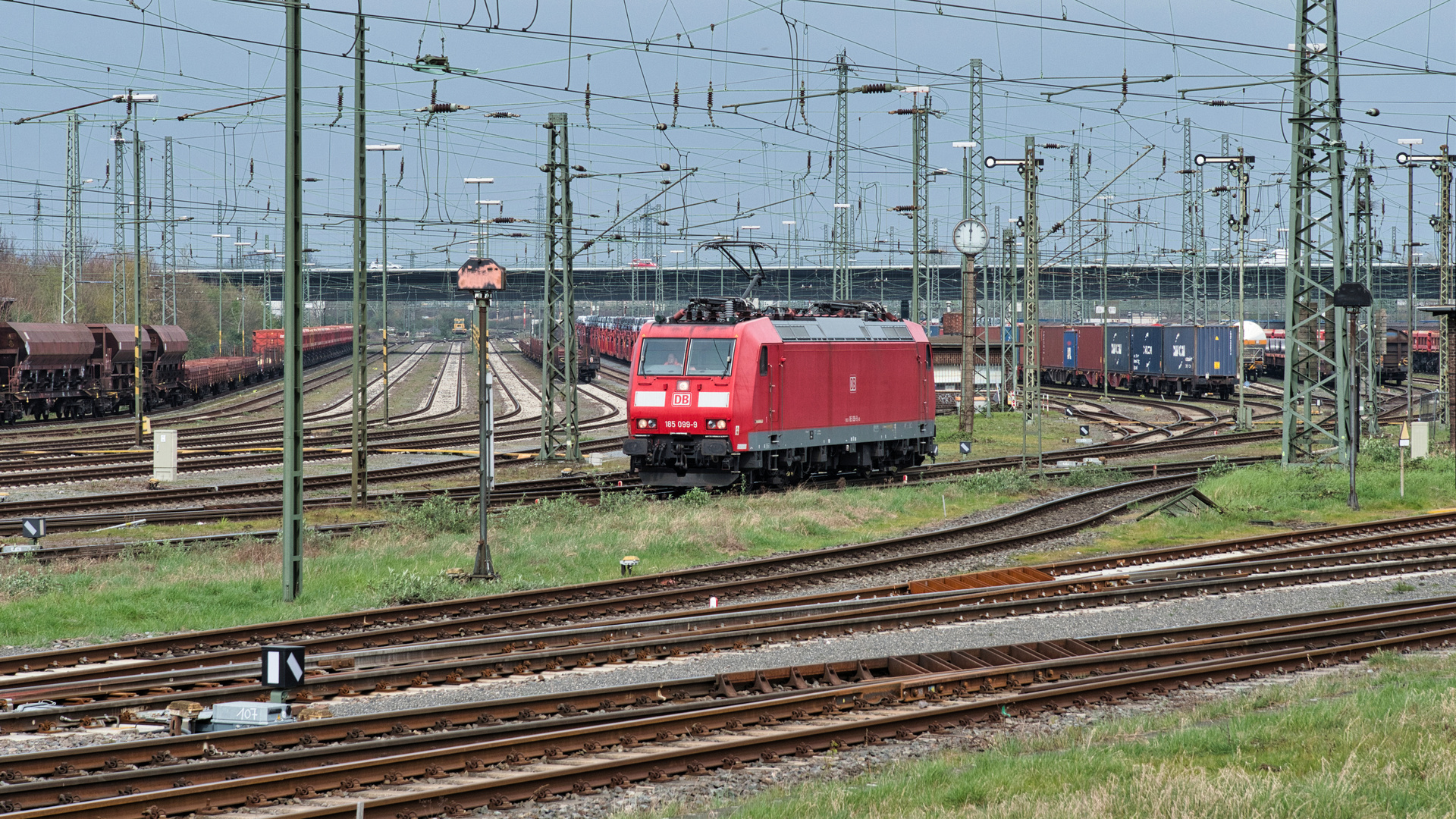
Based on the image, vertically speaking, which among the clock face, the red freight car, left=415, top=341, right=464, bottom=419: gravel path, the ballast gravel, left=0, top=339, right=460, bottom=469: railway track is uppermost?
the clock face

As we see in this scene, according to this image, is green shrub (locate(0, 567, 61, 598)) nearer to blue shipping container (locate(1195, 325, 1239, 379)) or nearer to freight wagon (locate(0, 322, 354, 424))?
freight wagon (locate(0, 322, 354, 424))

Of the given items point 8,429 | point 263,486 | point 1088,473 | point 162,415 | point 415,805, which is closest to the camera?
point 415,805

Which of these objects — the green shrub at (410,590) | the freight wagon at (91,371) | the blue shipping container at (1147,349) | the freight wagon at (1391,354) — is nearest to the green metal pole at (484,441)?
the green shrub at (410,590)

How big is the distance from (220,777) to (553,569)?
9567 millimetres

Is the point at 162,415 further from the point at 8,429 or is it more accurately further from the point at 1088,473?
the point at 1088,473

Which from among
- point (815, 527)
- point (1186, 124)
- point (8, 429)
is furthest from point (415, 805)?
point (1186, 124)

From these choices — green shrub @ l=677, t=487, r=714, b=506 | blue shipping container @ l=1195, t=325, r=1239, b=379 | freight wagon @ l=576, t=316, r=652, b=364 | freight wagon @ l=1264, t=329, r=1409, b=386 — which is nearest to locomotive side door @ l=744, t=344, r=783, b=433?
green shrub @ l=677, t=487, r=714, b=506

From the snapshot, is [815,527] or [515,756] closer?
[515,756]

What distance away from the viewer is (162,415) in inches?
1980

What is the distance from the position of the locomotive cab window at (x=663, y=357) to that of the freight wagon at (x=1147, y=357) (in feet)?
108

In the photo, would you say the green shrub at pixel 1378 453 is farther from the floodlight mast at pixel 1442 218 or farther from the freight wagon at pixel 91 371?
the freight wagon at pixel 91 371

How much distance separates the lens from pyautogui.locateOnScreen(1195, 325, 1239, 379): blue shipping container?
60344 mm

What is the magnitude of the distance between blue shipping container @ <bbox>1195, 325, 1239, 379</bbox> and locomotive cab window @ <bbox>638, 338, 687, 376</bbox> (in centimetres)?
4036

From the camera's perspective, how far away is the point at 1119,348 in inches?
2596
